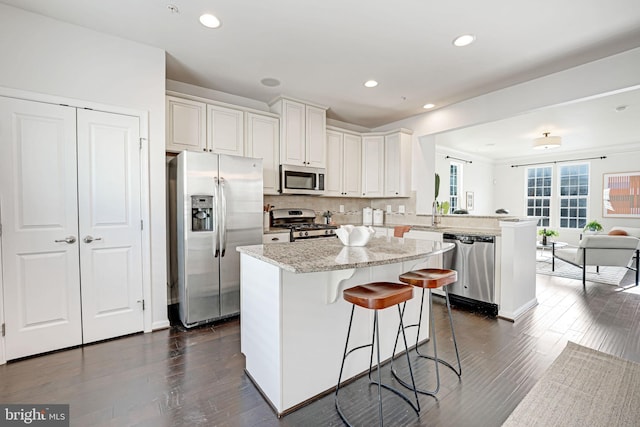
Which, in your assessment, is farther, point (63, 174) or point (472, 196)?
point (472, 196)

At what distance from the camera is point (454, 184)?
25.4 ft

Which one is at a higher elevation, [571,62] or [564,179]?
[571,62]

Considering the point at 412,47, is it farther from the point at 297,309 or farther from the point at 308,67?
the point at 297,309

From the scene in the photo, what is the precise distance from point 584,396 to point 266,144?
3.58 meters

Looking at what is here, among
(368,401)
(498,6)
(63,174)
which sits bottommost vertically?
(368,401)

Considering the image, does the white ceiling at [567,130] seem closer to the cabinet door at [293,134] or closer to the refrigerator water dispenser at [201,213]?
the cabinet door at [293,134]

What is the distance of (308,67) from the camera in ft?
10.1

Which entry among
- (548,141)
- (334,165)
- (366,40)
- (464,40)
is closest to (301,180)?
(334,165)

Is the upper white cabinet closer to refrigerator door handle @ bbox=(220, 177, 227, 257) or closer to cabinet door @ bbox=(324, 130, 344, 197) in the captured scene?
cabinet door @ bbox=(324, 130, 344, 197)

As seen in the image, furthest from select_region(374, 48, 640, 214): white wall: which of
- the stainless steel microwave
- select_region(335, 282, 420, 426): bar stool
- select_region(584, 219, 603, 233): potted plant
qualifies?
select_region(584, 219, 603, 233): potted plant

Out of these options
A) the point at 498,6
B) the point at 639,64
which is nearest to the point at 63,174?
the point at 498,6

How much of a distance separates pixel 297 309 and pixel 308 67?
2.55m

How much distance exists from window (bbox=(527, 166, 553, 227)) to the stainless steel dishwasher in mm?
6613

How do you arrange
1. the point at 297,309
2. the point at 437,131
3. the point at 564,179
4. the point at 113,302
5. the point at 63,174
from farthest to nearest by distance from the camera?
the point at 564,179 < the point at 437,131 < the point at 113,302 < the point at 63,174 < the point at 297,309
